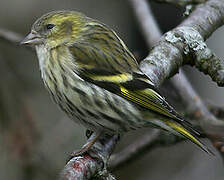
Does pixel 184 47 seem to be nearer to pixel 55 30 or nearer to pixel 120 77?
pixel 120 77

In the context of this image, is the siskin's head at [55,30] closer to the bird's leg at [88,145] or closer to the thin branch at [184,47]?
the thin branch at [184,47]

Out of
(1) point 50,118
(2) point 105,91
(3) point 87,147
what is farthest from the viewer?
(1) point 50,118

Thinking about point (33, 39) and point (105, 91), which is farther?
point (33, 39)

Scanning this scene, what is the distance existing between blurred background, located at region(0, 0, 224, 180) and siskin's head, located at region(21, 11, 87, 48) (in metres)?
0.65

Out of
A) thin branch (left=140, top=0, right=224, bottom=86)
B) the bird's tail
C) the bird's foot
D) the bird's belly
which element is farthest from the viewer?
thin branch (left=140, top=0, right=224, bottom=86)

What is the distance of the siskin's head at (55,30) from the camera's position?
3.88 meters

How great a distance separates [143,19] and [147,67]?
114cm

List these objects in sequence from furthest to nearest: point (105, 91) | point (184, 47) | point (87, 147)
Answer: point (184, 47) < point (105, 91) < point (87, 147)

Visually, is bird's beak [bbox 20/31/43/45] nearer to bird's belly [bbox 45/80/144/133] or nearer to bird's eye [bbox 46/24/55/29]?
bird's eye [bbox 46/24/55/29]

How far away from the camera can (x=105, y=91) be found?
354 centimetres

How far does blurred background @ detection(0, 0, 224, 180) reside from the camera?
12.7 feet

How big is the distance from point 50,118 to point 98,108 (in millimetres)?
3419

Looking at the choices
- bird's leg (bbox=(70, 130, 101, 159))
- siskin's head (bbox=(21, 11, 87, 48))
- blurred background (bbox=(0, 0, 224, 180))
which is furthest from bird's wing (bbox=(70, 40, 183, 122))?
blurred background (bbox=(0, 0, 224, 180))

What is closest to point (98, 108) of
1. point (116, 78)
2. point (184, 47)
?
point (116, 78)
